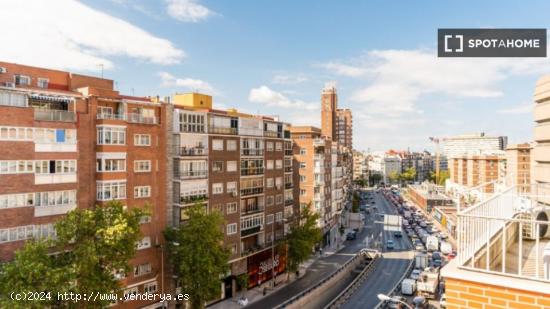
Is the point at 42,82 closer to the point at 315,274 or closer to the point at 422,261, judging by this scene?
the point at 315,274

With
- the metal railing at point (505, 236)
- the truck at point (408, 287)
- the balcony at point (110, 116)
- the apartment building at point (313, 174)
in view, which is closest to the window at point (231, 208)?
the balcony at point (110, 116)

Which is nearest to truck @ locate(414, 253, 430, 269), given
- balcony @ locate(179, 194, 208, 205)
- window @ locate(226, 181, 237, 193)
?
window @ locate(226, 181, 237, 193)

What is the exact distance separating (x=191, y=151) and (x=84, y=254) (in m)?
17.8

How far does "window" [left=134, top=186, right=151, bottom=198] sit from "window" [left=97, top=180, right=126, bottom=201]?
1467 mm

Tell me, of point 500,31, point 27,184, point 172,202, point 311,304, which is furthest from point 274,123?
point 500,31

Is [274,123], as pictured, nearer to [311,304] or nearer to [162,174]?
[162,174]

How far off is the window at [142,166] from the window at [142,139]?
6.02 ft

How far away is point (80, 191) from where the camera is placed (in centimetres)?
3478

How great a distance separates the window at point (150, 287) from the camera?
39781 millimetres

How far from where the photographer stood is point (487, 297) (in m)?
7.11

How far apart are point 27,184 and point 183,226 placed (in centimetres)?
1493

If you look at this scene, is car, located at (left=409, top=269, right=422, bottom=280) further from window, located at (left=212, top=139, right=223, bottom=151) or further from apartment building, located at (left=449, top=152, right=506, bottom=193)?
apartment building, located at (left=449, top=152, right=506, bottom=193)

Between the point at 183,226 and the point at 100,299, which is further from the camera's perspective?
the point at 183,226

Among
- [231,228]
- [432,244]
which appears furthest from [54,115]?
[432,244]
